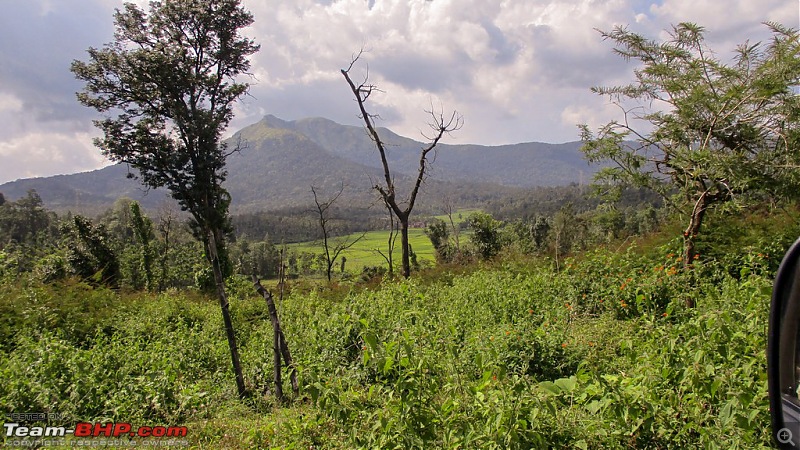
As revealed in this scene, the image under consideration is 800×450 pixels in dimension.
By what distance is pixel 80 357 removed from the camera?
5.79m

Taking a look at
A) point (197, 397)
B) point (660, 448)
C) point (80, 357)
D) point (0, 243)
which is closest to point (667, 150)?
point (660, 448)

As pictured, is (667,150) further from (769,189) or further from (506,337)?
(506,337)

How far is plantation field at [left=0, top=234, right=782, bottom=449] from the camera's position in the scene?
8.22ft

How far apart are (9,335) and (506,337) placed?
33.9 feet

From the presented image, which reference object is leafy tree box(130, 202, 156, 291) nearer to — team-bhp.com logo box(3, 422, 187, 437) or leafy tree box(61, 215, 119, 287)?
leafy tree box(61, 215, 119, 287)

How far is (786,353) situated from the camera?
5.30ft

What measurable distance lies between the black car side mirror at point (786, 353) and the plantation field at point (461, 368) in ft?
1.60

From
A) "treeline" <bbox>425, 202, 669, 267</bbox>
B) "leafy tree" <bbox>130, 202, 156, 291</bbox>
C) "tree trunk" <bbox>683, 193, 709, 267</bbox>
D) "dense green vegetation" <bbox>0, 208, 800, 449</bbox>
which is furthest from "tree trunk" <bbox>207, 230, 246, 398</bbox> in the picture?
"leafy tree" <bbox>130, 202, 156, 291</bbox>

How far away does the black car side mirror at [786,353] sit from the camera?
1.57m

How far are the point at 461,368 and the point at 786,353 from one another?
115 inches

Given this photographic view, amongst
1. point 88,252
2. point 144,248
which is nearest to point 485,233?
point 144,248

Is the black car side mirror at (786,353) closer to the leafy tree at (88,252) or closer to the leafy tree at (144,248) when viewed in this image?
the leafy tree at (88,252)

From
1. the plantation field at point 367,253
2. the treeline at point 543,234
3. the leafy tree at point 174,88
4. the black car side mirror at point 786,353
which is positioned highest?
the leafy tree at point 174,88

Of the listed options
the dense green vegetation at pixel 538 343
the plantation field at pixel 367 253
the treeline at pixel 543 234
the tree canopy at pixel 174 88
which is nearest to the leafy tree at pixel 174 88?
the tree canopy at pixel 174 88
